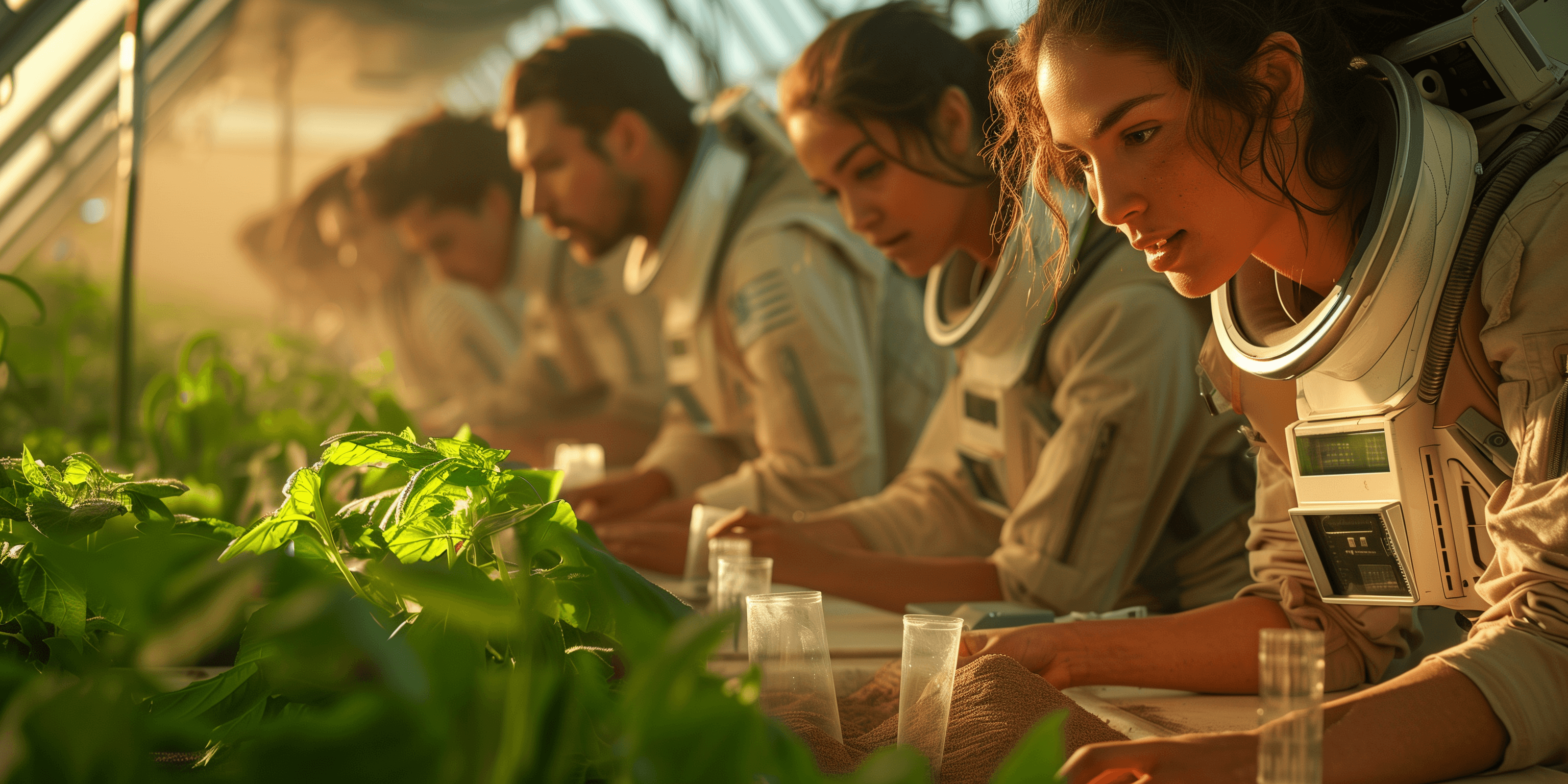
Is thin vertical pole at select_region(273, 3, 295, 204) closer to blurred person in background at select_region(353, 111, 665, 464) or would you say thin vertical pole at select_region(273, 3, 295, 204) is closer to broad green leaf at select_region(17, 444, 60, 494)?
blurred person in background at select_region(353, 111, 665, 464)

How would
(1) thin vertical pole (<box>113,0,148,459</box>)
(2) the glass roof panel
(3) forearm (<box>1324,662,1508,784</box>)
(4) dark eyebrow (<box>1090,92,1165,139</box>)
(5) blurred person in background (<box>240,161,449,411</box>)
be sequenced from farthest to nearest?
(5) blurred person in background (<box>240,161,449,411</box>)
(1) thin vertical pole (<box>113,0,148,459</box>)
(2) the glass roof panel
(4) dark eyebrow (<box>1090,92,1165,139</box>)
(3) forearm (<box>1324,662,1508,784</box>)

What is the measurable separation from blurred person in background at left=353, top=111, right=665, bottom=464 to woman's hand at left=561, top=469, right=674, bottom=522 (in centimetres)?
112

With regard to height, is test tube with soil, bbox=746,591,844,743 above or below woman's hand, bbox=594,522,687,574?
above

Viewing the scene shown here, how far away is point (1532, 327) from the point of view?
75cm

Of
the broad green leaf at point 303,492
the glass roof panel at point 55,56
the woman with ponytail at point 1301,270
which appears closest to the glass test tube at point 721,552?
the woman with ponytail at point 1301,270

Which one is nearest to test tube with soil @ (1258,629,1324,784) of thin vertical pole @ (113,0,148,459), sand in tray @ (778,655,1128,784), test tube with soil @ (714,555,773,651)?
sand in tray @ (778,655,1128,784)

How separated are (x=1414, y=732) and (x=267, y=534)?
2.14 ft

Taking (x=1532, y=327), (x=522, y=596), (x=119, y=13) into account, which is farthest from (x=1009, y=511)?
(x=119, y=13)

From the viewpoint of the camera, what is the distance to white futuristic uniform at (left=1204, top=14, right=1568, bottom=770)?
2.34 feet

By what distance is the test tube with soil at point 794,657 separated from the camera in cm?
78

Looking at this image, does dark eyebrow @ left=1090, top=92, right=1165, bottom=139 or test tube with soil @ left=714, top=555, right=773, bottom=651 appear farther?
test tube with soil @ left=714, top=555, right=773, bottom=651

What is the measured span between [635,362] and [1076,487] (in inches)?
100

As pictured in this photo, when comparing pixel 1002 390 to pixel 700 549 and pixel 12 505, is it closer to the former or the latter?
pixel 700 549

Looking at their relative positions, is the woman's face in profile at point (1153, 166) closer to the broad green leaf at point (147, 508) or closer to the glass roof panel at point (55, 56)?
the broad green leaf at point (147, 508)
